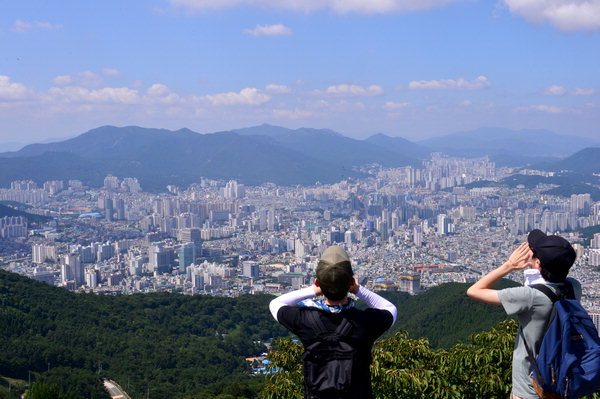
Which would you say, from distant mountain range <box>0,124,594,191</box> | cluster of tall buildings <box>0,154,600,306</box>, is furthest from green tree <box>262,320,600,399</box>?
distant mountain range <box>0,124,594,191</box>

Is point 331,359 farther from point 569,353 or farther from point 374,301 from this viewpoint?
point 569,353

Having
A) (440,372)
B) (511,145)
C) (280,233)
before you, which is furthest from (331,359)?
(511,145)

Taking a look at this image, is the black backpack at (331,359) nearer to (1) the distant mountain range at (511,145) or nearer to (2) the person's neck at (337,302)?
(2) the person's neck at (337,302)

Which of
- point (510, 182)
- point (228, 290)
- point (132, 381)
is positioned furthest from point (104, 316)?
point (510, 182)

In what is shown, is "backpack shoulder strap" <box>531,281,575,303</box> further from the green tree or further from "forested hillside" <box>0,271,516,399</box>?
"forested hillside" <box>0,271,516,399</box>

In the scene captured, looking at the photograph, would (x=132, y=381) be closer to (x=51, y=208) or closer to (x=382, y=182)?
(x=51, y=208)
